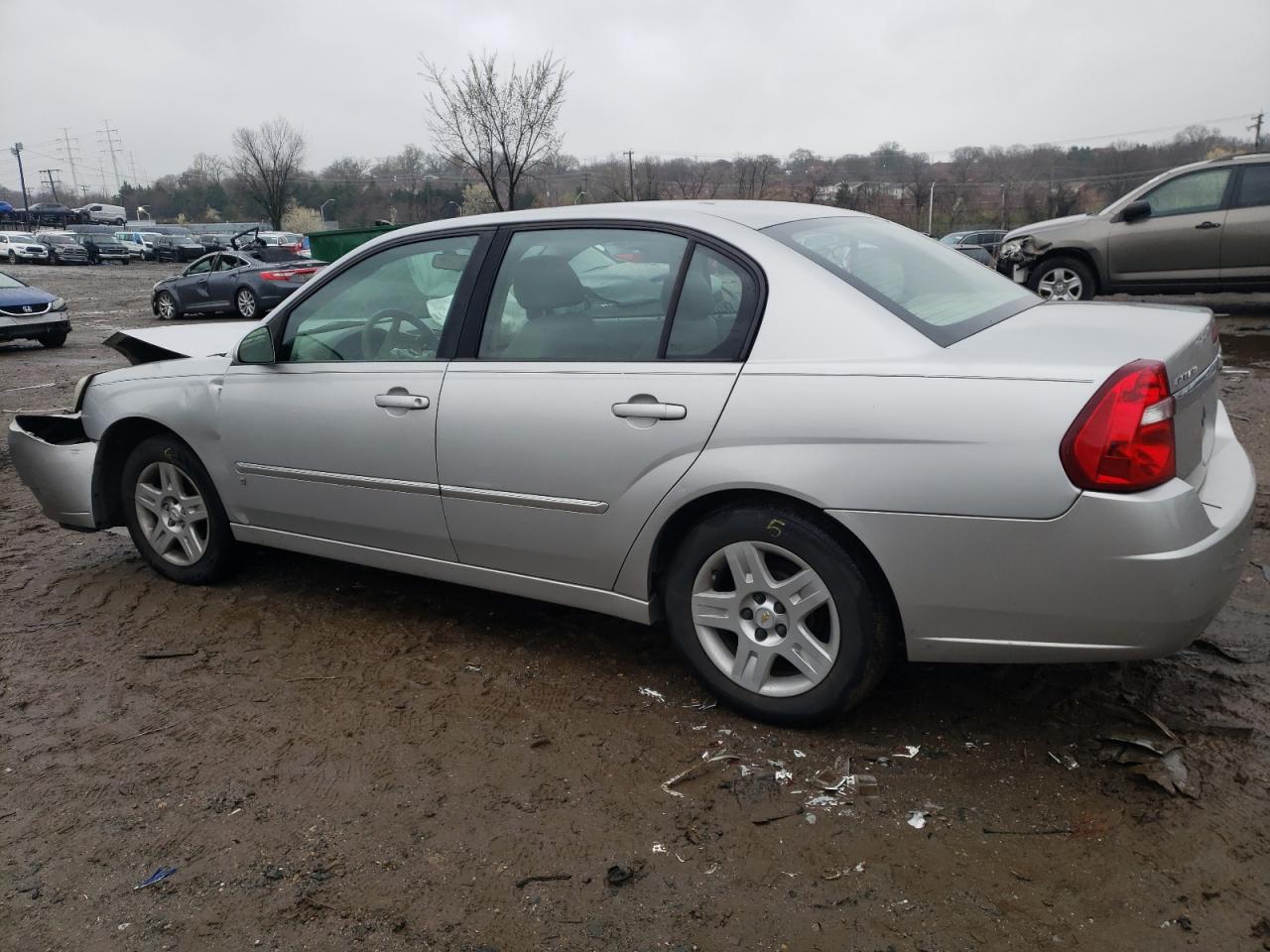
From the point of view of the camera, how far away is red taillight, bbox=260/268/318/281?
18.5 metres

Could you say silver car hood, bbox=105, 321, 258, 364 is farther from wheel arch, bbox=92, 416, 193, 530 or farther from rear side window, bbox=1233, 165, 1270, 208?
rear side window, bbox=1233, 165, 1270, 208

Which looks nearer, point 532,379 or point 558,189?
point 532,379

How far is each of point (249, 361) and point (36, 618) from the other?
1542mm


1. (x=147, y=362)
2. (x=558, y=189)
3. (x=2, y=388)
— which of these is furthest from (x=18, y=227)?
(x=147, y=362)

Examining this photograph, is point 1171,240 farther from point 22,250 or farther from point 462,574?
point 22,250

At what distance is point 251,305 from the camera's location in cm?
1908

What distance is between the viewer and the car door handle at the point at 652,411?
115 inches

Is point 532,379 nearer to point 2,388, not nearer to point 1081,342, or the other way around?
point 1081,342

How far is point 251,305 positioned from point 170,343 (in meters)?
15.5

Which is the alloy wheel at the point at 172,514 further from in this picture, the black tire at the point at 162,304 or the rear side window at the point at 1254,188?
the black tire at the point at 162,304

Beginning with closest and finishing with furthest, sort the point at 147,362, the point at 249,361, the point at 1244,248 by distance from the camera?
the point at 249,361 → the point at 147,362 → the point at 1244,248

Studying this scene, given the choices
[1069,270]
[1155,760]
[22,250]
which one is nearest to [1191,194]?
[1069,270]

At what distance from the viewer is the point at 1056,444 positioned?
7.87 feet

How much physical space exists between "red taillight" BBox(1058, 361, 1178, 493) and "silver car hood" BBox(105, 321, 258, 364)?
12.3ft
